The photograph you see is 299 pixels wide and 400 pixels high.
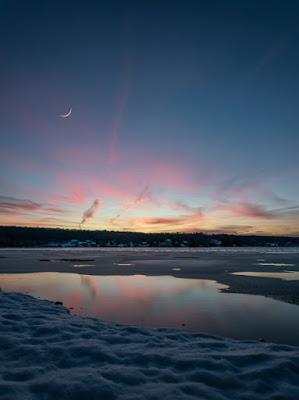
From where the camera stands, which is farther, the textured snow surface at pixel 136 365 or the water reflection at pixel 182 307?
the water reflection at pixel 182 307

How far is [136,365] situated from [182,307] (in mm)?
8260

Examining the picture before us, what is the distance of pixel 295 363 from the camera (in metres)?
6.51

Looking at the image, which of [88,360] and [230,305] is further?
[230,305]

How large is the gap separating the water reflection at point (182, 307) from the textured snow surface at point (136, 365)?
7.56 ft

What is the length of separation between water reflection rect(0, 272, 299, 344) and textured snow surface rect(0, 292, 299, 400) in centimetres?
230

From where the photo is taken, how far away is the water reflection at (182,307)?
10938 millimetres

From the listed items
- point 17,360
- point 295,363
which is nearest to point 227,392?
point 295,363

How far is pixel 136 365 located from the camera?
21.4 feet

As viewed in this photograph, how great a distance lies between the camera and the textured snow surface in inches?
211

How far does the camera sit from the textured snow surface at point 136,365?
17.6 feet

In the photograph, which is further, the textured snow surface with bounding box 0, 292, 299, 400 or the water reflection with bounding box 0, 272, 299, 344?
the water reflection with bounding box 0, 272, 299, 344

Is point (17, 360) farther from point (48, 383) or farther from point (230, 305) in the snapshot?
point (230, 305)

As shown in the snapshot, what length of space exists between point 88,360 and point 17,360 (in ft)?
4.63

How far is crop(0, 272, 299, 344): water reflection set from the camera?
10938mm
